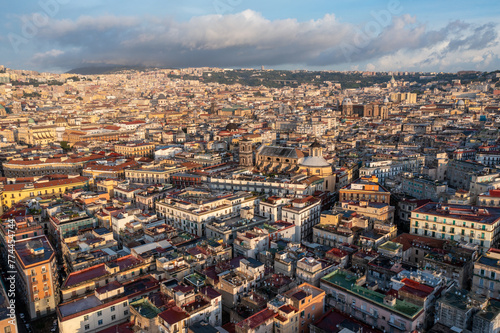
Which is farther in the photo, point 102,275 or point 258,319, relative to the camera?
point 102,275

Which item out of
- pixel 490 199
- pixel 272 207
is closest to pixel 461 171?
pixel 490 199

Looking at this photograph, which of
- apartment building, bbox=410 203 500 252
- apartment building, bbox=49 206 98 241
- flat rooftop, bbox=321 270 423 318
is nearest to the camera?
flat rooftop, bbox=321 270 423 318

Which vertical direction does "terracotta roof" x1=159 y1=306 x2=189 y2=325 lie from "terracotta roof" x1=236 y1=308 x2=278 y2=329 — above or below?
above

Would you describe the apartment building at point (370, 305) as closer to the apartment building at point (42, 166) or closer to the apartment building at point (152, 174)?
the apartment building at point (152, 174)

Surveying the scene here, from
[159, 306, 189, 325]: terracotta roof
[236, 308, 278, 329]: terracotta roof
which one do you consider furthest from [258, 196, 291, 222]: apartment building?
[159, 306, 189, 325]: terracotta roof

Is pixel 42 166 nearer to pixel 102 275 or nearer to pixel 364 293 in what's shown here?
pixel 102 275

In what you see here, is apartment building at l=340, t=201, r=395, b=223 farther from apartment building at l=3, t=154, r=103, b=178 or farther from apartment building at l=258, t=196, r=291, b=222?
apartment building at l=3, t=154, r=103, b=178
